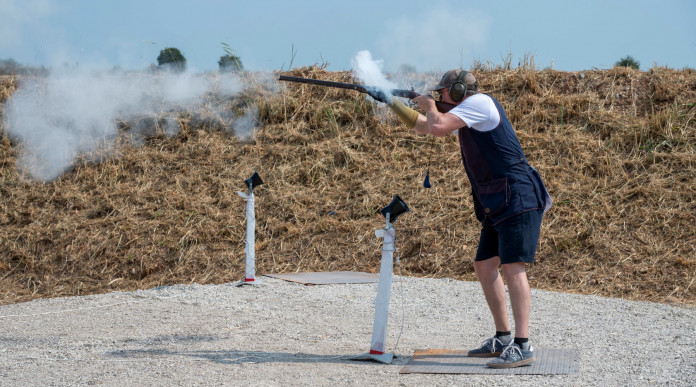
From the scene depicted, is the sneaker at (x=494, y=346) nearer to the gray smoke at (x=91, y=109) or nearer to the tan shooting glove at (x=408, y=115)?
the tan shooting glove at (x=408, y=115)

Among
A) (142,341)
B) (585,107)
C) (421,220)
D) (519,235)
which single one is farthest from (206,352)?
(585,107)

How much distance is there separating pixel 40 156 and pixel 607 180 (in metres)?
10.3

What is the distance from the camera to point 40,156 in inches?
533

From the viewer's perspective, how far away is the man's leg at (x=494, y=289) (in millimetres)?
4934

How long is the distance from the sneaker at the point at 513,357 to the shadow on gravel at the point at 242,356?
0.71 metres

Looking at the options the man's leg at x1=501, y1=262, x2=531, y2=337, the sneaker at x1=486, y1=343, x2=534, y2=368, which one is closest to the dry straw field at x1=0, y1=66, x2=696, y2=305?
the sneaker at x1=486, y1=343, x2=534, y2=368

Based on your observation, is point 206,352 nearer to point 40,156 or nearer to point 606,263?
point 606,263

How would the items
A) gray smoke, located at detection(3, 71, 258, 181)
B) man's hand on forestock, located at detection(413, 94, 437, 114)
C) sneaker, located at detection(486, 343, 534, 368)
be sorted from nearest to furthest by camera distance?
sneaker, located at detection(486, 343, 534, 368)
man's hand on forestock, located at detection(413, 94, 437, 114)
gray smoke, located at detection(3, 71, 258, 181)

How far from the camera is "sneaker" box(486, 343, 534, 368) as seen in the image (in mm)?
4742

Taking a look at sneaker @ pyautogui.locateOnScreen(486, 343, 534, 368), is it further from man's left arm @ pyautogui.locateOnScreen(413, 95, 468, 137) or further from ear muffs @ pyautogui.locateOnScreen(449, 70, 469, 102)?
ear muffs @ pyautogui.locateOnScreen(449, 70, 469, 102)

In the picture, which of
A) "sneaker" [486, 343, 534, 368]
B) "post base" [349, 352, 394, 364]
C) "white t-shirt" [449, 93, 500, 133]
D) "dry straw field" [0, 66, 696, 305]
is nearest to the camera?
"white t-shirt" [449, 93, 500, 133]

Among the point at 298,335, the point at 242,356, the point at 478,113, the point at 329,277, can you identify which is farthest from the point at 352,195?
the point at 478,113

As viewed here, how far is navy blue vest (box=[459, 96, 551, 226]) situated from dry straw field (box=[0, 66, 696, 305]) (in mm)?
4395

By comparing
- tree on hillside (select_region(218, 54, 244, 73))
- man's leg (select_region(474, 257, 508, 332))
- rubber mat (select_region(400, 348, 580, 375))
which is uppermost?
tree on hillside (select_region(218, 54, 244, 73))
